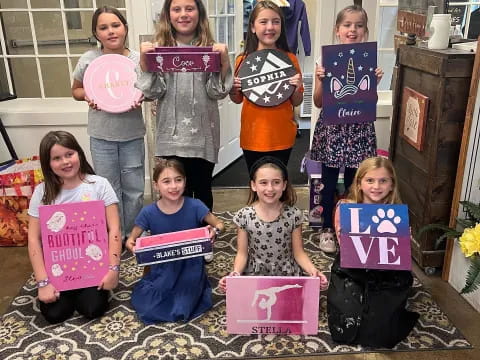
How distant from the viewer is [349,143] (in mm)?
2299

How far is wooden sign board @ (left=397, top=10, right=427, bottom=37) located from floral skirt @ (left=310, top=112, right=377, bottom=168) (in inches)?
23.7

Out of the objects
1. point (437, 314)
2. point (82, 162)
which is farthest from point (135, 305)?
point (437, 314)

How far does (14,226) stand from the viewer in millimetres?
2594

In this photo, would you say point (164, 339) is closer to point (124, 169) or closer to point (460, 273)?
point (124, 169)

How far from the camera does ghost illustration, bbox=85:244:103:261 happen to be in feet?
6.34

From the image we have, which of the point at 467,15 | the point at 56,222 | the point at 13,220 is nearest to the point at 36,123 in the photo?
the point at 13,220

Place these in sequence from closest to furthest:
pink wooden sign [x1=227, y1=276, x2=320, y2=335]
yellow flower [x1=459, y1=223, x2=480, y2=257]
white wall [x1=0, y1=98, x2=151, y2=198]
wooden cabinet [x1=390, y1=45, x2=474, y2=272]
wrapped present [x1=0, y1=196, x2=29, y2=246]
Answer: pink wooden sign [x1=227, y1=276, x2=320, y2=335]
yellow flower [x1=459, y1=223, x2=480, y2=257]
wooden cabinet [x1=390, y1=45, x2=474, y2=272]
wrapped present [x1=0, y1=196, x2=29, y2=246]
white wall [x1=0, y1=98, x2=151, y2=198]

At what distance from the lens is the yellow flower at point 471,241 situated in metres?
1.81

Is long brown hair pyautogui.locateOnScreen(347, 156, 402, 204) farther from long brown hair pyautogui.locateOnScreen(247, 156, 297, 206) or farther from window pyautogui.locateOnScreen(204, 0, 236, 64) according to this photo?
window pyautogui.locateOnScreen(204, 0, 236, 64)

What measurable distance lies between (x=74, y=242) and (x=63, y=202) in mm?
190

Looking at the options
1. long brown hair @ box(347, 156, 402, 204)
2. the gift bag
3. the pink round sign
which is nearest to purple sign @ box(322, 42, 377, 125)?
long brown hair @ box(347, 156, 402, 204)

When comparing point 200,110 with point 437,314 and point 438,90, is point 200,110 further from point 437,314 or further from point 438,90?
point 437,314

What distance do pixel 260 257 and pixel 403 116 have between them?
1.12 meters

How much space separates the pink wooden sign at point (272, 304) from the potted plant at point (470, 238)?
2.01 feet
